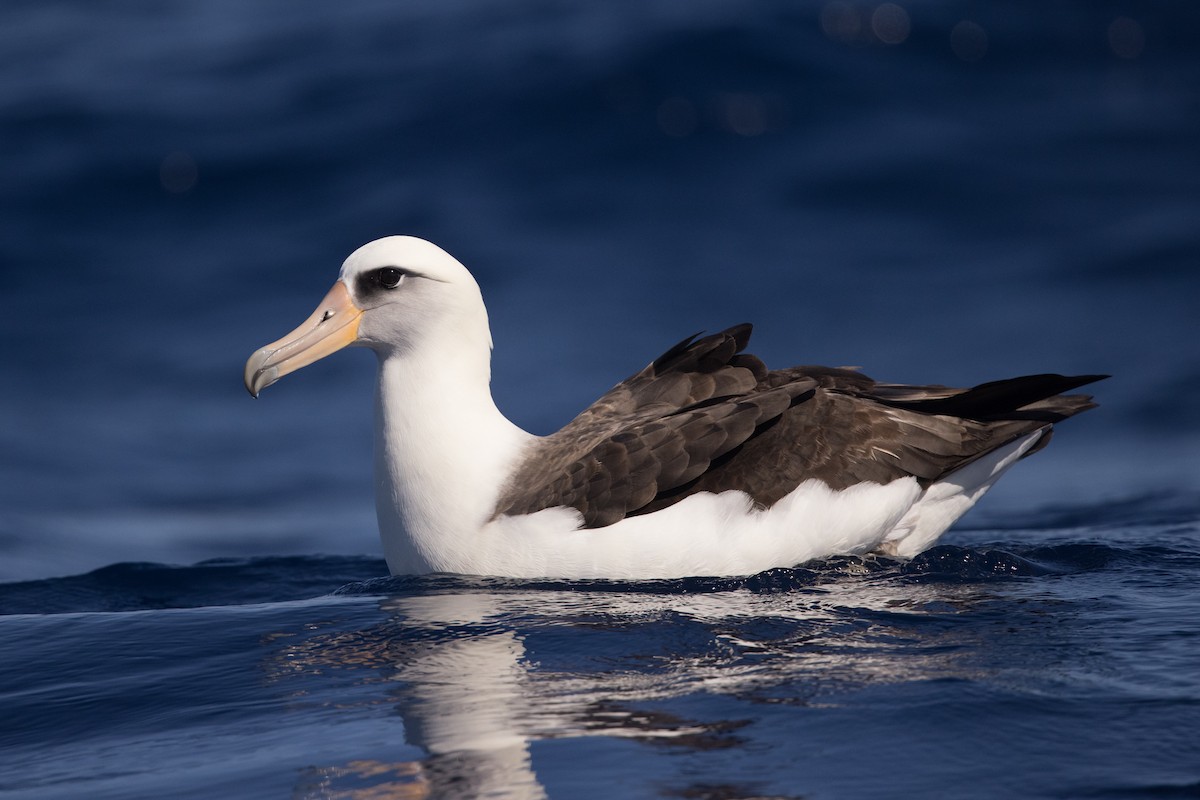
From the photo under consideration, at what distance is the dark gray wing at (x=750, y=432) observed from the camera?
718cm

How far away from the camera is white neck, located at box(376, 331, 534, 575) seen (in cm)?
738

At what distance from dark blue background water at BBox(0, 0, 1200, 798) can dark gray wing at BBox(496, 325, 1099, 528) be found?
49 centimetres

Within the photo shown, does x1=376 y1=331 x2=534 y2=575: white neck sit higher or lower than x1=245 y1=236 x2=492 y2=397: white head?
lower

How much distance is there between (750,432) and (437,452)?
1.59 metres

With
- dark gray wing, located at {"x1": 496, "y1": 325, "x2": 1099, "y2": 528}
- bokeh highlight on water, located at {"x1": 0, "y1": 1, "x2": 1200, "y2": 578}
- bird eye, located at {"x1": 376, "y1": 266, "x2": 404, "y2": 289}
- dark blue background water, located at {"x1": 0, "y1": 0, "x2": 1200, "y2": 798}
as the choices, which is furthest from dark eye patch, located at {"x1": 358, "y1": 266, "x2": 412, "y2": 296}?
bokeh highlight on water, located at {"x1": 0, "y1": 1, "x2": 1200, "y2": 578}

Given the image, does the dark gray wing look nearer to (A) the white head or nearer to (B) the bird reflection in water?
(B) the bird reflection in water

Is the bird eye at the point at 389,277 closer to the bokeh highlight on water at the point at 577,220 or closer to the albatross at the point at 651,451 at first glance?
the albatross at the point at 651,451

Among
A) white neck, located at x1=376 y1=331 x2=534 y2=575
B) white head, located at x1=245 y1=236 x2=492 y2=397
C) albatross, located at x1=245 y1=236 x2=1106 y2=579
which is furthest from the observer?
white head, located at x1=245 y1=236 x2=492 y2=397

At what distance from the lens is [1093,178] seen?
54.0 feet

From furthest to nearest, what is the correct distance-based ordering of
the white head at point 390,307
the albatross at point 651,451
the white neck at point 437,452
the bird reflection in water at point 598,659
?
the white head at point 390,307 < the white neck at point 437,452 < the albatross at point 651,451 < the bird reflection in water at point 598,659

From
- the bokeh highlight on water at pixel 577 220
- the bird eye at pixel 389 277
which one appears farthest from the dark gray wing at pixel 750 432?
the bokeh highlight on water at pixel 577 220

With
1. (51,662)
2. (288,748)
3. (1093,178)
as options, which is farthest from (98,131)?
(288,748)

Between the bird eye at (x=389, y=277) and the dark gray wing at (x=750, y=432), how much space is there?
1.12 meters

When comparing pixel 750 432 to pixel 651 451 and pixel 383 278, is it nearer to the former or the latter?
pixel 651 451
